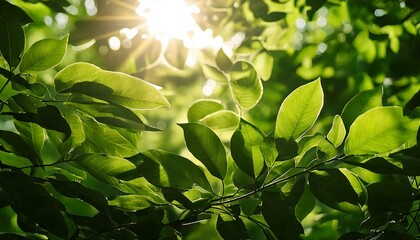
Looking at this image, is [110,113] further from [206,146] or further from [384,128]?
[384,128]

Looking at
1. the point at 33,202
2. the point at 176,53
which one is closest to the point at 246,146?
the point at 33,202

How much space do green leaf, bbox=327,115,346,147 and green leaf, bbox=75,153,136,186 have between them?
322mm

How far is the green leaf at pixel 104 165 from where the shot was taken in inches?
31.3

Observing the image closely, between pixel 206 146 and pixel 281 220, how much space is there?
6.4 inches

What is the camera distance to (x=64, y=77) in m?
0.79

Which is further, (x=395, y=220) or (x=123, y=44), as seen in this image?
(x=123, y=44)

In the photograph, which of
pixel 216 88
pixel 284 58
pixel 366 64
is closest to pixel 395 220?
pixel 216 88

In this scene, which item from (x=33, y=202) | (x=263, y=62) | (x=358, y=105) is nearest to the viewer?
(x=33, y=202)

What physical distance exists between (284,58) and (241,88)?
79.6 inches

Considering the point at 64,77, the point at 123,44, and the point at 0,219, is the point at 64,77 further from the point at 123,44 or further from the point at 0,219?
the point at 0,219

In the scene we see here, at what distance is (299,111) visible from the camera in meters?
0.77

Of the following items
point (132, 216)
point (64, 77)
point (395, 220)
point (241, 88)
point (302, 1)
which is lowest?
point (395, 220)

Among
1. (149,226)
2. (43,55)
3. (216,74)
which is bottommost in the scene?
(149,226)

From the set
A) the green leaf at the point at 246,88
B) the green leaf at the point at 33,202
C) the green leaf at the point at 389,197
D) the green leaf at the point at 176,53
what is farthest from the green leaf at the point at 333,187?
the green leaf at the point at 176,53
